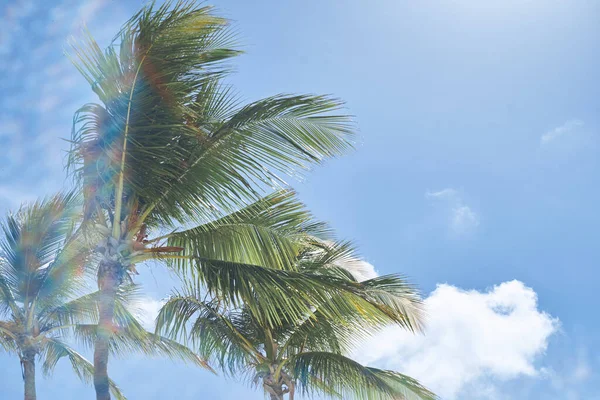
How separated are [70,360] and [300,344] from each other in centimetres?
505

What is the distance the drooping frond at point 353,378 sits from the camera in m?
8.91

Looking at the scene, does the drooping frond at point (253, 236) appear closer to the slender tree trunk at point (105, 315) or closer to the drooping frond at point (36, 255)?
the slender tree trunk at point (105, 315)

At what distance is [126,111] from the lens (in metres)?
6.91

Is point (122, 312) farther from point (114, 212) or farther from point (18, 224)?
point (114, 212)

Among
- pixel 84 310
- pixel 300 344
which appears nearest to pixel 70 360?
pixel 84 310

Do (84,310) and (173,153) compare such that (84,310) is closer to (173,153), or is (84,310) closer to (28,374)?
(28,374)

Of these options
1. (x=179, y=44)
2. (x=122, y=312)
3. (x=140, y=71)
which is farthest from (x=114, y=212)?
(x=122, y=312)

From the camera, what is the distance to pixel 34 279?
33.4ft

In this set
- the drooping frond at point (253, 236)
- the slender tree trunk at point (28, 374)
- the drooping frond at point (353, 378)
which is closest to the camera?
the drooping frond at point (253, 236)

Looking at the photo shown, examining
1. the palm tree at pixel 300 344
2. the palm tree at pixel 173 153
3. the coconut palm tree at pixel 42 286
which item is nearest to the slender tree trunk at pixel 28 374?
the coconut palm tree at pixel 42 286

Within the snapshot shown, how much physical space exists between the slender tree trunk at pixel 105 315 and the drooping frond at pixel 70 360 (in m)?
4.92

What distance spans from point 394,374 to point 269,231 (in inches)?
134

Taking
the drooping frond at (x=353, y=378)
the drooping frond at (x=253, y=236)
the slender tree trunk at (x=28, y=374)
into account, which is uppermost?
the drooping frond at (x=253, y=236)

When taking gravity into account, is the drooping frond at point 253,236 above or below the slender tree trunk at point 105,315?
Answer: above
